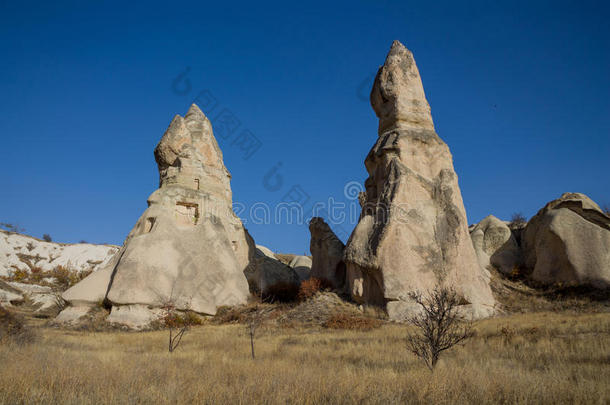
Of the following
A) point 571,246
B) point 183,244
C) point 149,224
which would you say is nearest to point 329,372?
point 183,244

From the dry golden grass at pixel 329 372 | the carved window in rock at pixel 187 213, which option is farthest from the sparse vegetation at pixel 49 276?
the dry golden grass at pixel 329 372

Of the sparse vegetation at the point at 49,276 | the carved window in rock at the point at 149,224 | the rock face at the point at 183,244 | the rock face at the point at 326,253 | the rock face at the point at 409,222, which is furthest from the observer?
the sparse vegetation at the point at 49,276

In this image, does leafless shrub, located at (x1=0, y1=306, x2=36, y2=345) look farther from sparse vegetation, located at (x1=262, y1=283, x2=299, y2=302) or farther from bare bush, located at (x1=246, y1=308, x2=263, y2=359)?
sparse vegetation, located at (x1=262, y1=283, x2=299, y2=302)

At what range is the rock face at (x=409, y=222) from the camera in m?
15.3

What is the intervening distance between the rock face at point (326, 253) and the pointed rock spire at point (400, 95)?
20.5 ft

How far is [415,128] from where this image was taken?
19172 mm

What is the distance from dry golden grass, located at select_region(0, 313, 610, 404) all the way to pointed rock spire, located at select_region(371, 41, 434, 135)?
11179 millimetres

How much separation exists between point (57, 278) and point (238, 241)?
75.2ft

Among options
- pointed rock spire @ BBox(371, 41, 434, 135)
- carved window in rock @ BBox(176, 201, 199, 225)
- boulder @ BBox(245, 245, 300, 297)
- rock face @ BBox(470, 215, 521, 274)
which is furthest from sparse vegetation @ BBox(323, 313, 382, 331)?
rock face @ BBox(470, 215, 521, 274)

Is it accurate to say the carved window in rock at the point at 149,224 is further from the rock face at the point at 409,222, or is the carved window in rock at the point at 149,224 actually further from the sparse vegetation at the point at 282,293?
the rock face at the point at 409,222

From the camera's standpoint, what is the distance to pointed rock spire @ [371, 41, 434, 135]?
19.3 m

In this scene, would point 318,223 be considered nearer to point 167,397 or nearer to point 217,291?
point 217,291

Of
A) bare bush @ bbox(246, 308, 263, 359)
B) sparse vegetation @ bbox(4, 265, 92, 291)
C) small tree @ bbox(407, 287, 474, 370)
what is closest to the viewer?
small tree @ bbox(407, 287, 474, 370)

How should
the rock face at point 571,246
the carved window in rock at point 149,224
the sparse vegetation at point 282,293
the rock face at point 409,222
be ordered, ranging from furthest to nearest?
1. the sparse vegetation at point 282,293
2. the carved window in rock at point 149,224
3. the rock face at point 571,246
4. the rock face at point 409,222
